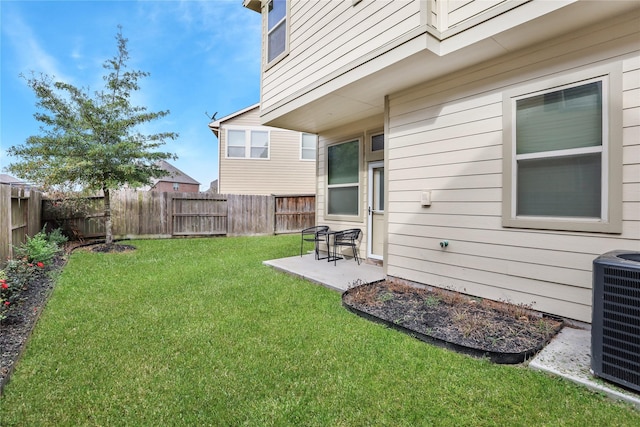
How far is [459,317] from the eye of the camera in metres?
3.01

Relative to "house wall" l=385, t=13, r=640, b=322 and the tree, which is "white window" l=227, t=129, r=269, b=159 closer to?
the tree

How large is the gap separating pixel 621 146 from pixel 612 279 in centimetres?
132

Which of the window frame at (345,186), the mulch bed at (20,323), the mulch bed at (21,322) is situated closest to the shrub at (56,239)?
the mulch bed at (21,322)

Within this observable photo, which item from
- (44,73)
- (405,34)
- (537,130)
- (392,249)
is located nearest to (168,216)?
(44,73)

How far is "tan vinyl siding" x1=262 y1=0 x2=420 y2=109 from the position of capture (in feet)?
11.5

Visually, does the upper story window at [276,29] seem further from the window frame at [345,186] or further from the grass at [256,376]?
the grass at [256,376]

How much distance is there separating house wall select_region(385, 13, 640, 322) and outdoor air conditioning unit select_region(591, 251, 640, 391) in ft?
2.78

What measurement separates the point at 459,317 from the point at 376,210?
2.77 metres

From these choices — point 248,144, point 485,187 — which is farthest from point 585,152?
point 248,144

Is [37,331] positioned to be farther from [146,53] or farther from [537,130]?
[146,53]

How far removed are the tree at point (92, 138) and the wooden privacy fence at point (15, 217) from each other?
84 cm

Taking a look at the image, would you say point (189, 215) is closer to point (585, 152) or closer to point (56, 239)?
point (56, 239)

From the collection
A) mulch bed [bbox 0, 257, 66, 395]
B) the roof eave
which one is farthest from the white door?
mulch bed [bbox 0, 257, 66, 395]

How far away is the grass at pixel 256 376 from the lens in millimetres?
1781
